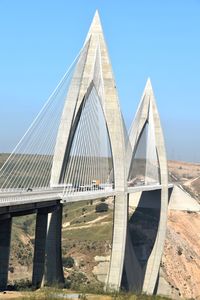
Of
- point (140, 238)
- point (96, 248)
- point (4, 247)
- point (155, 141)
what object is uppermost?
point (155, 141)

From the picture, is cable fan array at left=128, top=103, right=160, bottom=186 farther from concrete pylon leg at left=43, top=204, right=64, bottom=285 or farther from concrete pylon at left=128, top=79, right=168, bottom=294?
concrete pylon leg at left=43, top=204, right=64, bottom=285

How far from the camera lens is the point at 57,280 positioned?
4378 centimetres

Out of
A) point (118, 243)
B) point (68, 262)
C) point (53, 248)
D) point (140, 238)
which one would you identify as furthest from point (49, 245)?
point (140, 238)

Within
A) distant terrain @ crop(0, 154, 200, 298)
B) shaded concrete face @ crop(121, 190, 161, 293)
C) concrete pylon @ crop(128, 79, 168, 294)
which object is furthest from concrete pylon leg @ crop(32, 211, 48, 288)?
concrete pylon @ crop(128, 79, 168, 294)

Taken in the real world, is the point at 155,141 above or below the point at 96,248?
above

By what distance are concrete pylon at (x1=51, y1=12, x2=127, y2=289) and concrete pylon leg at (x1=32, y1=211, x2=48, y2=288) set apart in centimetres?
459

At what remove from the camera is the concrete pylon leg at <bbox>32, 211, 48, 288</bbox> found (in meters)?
41.5

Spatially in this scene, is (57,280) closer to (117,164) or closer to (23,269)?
(117,164)

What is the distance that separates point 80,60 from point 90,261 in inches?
1117

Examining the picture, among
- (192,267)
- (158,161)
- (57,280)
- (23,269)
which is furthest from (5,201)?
(192,267)

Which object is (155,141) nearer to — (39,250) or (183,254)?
(183,254)

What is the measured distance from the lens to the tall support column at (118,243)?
45.0 meters

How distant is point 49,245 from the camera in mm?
44344

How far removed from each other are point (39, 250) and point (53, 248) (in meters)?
2.58
